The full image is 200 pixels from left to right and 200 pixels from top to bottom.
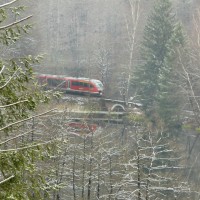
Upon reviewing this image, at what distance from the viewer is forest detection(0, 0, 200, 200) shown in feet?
17.4

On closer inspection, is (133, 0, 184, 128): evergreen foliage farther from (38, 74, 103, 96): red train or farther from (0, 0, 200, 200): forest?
(38, 74, 103, 96): red train

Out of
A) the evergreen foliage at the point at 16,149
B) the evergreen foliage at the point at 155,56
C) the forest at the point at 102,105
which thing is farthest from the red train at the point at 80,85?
the evergreen foliage at the point at 16,149

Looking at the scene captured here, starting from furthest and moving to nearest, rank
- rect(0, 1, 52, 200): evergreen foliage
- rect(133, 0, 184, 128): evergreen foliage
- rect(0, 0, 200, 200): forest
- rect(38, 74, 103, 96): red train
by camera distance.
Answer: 1. rect(38, 74, 103, 96): red train
2. rect(133, 0, 184, 128): evergreen foliage
3. rect(0, 0, 200, 200): forest
4. rect(0, 1, 52, 200): evergreen foliage

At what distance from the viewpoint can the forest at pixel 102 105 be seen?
17.4 feet

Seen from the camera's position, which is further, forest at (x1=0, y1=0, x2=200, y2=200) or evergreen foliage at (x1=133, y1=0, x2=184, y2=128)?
evergreen foliage at (x1=133, y1=0, x2=184, y2=128)

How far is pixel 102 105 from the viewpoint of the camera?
118ft

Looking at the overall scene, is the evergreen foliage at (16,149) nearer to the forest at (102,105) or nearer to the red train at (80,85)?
the forest at (102,105)

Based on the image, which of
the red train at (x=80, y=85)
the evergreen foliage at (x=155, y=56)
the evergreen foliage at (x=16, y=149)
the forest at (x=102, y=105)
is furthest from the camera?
the red train at (x=80, y=85)

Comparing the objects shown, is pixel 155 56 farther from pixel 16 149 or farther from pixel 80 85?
pixel 16 149

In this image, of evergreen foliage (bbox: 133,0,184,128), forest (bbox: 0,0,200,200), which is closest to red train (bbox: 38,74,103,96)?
forest (bbox: 0,0,200,200)

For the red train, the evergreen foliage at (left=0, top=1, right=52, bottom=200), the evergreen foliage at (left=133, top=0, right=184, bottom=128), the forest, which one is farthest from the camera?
the red train

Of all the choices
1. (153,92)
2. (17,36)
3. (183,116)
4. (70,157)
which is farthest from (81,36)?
(17,36)

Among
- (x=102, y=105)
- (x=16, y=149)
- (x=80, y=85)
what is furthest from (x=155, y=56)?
(x=16, y=149)

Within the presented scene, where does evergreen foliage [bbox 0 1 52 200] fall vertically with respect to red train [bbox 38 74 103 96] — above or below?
above
